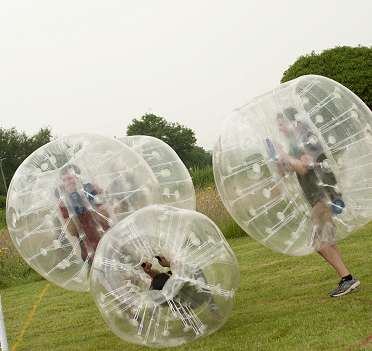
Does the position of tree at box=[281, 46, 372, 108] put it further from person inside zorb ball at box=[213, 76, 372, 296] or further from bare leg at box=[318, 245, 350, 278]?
person inside zorb ball at box=[213, 76, 372, 296]

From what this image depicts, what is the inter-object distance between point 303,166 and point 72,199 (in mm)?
2235

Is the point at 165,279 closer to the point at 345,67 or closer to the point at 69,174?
the point at 69,174

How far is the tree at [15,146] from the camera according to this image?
50938mm

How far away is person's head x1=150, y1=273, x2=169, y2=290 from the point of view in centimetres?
553

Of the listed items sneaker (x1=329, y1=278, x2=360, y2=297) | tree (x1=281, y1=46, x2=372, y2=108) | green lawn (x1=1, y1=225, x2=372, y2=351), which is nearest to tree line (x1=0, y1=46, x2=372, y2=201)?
tree (x1=281, y1=46, x2=372, y2=108)

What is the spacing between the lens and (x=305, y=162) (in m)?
5.68

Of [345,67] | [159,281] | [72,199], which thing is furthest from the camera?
[345,67]

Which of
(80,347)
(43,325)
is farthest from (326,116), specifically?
(43,325)

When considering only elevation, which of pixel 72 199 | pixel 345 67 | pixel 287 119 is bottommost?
pixel 287 119

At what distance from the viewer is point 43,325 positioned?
810cm

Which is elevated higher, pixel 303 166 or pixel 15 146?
pixel 15 146

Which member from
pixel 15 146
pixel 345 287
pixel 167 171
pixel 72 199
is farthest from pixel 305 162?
pixel 15 146

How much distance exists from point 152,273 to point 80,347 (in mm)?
1533

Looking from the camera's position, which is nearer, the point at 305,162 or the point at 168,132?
the point at 305,162
